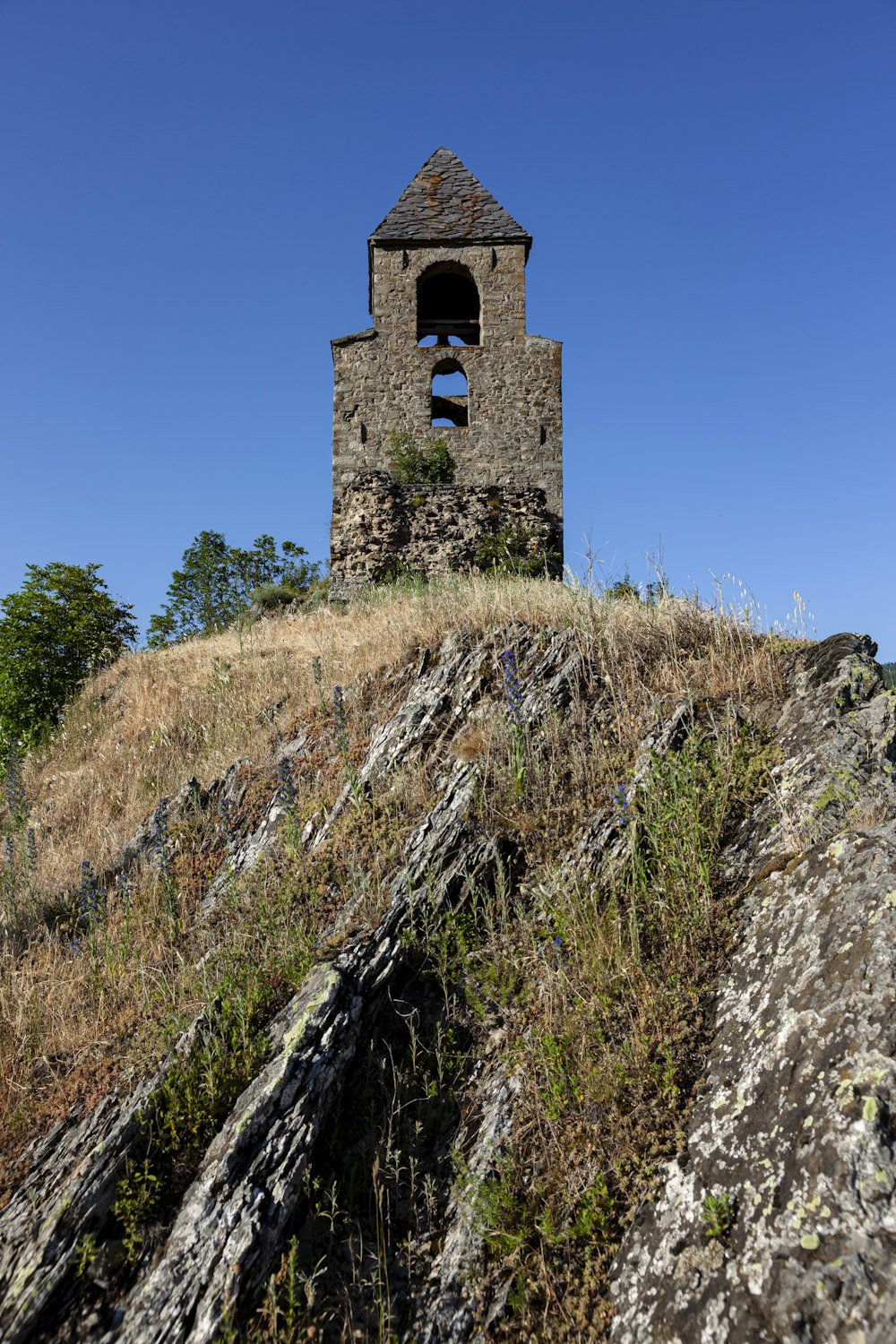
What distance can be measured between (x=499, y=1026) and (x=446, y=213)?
2138cm

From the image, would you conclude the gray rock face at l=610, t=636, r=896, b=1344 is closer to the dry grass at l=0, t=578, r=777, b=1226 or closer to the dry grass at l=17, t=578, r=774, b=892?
the dry grass at l=0, t=578, r=777, b=1226

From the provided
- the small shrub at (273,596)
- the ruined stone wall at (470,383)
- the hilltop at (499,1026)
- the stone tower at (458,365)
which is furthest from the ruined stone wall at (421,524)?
the hilltop at (499,1026)

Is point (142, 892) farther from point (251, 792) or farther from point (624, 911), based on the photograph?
point (624, 911)

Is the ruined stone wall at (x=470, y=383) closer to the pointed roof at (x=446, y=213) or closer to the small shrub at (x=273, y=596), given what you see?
the pointed roof at (x=446, y=213)

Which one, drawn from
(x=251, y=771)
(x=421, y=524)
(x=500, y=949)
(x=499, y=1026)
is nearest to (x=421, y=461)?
(x=421, y=524)

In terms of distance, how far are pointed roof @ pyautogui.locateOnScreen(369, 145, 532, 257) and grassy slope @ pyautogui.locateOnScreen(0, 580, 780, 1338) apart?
1578cm

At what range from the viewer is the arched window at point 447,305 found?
19828mm

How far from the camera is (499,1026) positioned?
381 cm

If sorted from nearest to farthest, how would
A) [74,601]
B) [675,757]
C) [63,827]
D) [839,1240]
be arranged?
[839,1240] → [675,757] → [63,827] → [74,601]

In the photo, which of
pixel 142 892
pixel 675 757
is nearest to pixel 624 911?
pixel 675 757

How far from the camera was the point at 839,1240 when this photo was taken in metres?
2.32

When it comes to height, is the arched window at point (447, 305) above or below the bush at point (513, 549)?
above

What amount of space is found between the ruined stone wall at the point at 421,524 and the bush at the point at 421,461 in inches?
119

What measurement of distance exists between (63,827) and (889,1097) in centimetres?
767
